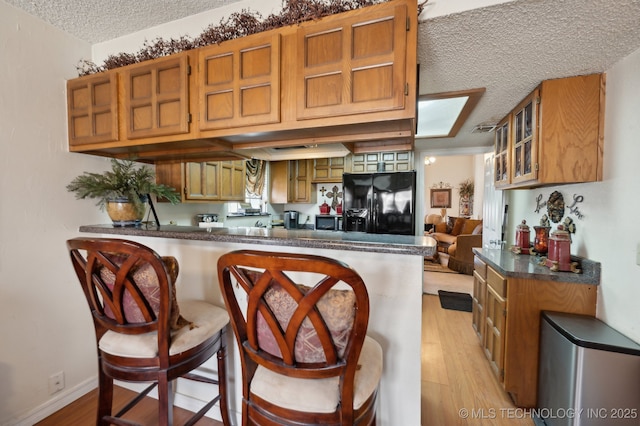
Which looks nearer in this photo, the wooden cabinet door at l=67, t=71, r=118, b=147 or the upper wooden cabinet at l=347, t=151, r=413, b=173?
the wooden cabinet door at l=67, t=71, r=118, b=147

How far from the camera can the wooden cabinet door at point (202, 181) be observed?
7.88 feet

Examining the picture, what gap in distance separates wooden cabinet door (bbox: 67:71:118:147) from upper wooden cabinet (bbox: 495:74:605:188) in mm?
2806

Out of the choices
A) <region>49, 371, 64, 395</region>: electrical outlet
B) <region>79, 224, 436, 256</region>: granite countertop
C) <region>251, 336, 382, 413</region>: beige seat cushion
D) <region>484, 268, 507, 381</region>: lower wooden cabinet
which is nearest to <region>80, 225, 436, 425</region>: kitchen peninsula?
<region>79, 224, 436, 256</region>: granite countertop

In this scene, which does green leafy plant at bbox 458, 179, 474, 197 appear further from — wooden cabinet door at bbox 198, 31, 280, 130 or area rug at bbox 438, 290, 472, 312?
wooden cabinet door at bbox 198, 31, 280, 130

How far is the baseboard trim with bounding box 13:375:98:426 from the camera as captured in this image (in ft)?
4.93

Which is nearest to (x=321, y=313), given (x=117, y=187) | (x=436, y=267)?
(x=117, y=187)

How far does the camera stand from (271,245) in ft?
4.54

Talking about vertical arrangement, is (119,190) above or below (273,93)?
below

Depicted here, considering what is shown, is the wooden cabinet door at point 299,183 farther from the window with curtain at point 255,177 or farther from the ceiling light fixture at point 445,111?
the ceiling light fixture at point 445,111

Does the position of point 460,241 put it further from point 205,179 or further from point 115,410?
point 115,410

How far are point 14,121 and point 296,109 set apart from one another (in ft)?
5.59

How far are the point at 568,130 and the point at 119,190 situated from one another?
3.07 metres

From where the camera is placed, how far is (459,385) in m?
1.90

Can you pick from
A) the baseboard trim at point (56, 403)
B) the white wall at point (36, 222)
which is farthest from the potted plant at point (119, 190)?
the baseboard trim at point (56, 403)
